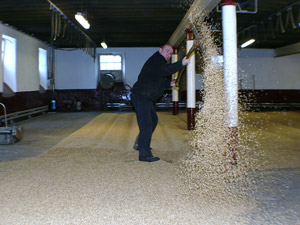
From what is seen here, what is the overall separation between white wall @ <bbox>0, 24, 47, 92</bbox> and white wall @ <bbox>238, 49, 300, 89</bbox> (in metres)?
9.47

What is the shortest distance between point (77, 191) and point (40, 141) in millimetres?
4402

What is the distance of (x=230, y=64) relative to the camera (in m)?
4.73

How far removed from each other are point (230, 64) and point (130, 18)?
20.0 ft

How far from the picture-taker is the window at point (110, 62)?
16.6 meters

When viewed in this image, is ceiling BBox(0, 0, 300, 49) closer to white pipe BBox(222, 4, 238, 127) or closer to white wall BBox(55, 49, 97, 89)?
white wall BBox(55, 49, 97, 89)

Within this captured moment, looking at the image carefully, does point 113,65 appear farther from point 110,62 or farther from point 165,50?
point 165,50

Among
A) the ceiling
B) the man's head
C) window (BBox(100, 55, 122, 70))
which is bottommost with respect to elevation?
the man's head

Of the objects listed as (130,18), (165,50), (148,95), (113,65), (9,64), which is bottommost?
(148,95)

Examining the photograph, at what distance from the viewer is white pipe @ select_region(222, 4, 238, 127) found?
466 cm

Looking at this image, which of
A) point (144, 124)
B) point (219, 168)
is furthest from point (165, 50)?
point (219, 168)

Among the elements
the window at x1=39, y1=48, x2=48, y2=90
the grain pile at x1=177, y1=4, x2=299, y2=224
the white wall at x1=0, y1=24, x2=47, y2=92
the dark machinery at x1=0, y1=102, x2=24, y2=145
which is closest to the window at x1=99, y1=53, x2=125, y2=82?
the window at x1=39, y1=48, x2=48, y2=90

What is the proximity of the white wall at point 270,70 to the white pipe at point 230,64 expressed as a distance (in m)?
12.5

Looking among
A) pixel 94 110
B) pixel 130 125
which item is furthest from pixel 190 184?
pixel 94 110

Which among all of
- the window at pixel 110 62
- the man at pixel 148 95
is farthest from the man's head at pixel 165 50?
the window at pixel 110 62
